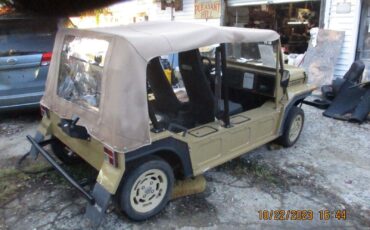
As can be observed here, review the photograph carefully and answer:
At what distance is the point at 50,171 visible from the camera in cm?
416

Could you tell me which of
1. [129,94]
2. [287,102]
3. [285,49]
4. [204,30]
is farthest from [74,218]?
[285,49]

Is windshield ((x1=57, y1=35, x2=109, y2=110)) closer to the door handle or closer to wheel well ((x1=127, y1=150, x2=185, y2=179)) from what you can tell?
wheel well ((x1=127, y1=150, x2=185, y2=179))

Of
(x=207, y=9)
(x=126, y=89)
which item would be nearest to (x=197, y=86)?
(x=126, y=89)

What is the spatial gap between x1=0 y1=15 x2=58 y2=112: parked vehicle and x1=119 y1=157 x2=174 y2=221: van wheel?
11.0 feet

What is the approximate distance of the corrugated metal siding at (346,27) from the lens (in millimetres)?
7547

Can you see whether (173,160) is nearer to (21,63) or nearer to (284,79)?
(284,79)

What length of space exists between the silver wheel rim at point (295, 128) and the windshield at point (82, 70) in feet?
9.84

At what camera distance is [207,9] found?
1084 cm

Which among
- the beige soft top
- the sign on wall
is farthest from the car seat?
the sign on wall

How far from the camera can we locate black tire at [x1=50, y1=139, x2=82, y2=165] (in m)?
4.14

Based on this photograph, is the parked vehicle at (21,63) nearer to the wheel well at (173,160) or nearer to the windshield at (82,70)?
the windshield at (82,70)

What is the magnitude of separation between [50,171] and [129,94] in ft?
6.82
